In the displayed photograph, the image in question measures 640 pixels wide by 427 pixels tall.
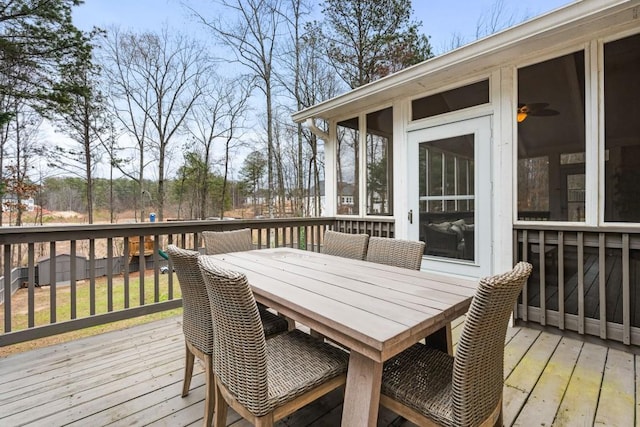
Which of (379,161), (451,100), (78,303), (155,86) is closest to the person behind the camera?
(451,100)

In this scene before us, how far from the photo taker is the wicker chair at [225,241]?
2.79m

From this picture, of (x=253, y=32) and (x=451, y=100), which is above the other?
(x=253, y=32)

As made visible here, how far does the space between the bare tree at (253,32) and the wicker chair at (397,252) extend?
8013 mm

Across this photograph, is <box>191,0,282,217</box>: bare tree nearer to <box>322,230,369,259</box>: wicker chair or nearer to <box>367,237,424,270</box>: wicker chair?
<box>322,230,369,259</box>: wicker chair

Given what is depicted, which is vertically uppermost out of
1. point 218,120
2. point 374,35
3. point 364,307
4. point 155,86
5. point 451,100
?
point 374,35

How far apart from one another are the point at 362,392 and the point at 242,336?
50 centimetres

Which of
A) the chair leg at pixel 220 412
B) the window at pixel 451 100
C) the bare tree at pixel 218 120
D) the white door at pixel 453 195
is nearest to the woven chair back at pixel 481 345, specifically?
the chair leg at pixel 220 412

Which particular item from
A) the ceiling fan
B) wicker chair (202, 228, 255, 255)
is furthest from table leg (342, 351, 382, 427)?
the ceiling fan

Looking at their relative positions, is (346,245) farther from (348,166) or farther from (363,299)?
(348,166)

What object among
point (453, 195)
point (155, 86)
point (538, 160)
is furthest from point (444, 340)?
point (155, 86)

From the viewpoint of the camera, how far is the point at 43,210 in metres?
7.93

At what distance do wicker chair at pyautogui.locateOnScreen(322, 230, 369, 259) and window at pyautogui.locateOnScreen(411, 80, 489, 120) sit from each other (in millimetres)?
1848

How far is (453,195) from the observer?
333 centimetres

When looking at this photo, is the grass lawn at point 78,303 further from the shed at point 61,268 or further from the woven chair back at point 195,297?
the woven chair back at point 195,297
